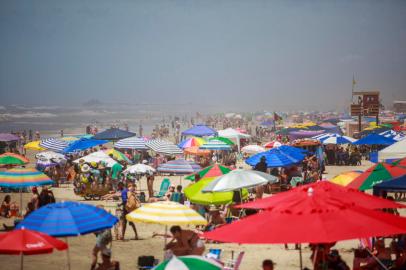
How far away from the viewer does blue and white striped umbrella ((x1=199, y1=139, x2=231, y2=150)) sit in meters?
24.4

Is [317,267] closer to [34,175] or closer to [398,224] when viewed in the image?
[398,224]

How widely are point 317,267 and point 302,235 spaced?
191 cm

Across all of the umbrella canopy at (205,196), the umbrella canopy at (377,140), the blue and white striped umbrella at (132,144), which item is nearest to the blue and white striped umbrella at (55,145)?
the blue and white striped umbrella at (132,144)

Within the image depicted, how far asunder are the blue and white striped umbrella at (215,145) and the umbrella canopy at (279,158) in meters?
6.60

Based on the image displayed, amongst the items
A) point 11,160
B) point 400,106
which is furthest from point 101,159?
point 400,106

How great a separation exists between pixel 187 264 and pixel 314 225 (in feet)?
4.89

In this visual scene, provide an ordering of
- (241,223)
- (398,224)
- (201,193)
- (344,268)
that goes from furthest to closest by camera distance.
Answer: (201,193) → (344,268) → (241,223) → (398,224)

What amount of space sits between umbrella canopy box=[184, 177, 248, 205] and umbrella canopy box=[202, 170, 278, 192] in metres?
0.39

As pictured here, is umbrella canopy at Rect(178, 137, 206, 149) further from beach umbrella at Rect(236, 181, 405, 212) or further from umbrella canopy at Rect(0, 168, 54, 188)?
beach umbrella at Rect(236, 181, 405, 212)

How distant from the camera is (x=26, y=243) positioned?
6.91m

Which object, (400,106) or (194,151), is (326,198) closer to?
(194,151)

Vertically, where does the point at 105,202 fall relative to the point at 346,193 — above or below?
below

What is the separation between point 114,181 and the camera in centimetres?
2027

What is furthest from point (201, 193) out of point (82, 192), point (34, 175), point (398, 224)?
point (82, 192)
